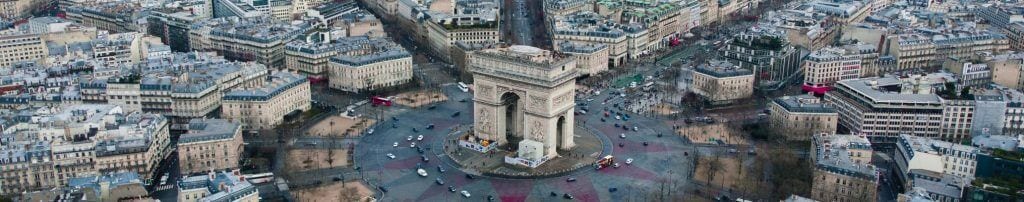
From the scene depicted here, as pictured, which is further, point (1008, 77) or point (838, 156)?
point (1008, 77)

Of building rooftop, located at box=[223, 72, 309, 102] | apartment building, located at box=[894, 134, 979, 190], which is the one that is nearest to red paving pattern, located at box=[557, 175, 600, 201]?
apartment building, located at box=[894, 134, 979, 190]

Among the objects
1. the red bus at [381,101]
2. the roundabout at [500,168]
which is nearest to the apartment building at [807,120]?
the roundabout at [500,168]

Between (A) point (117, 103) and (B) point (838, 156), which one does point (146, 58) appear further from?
(B) point (838, 156)

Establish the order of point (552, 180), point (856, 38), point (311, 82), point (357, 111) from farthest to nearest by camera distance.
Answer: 1. point (856, 38)
2. point (311, 82)
3. point (357, 111)
4. point (552, 180)

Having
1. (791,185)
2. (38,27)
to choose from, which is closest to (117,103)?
(38,27)

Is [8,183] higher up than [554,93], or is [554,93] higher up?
[554,93]

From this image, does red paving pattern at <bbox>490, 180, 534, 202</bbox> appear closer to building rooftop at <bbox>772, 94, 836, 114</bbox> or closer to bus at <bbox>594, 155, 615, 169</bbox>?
bus at <bbox>594, 155, 615, 169</bbox>

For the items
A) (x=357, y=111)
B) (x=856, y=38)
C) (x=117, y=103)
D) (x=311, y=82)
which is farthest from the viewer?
(x=856, y=38)
